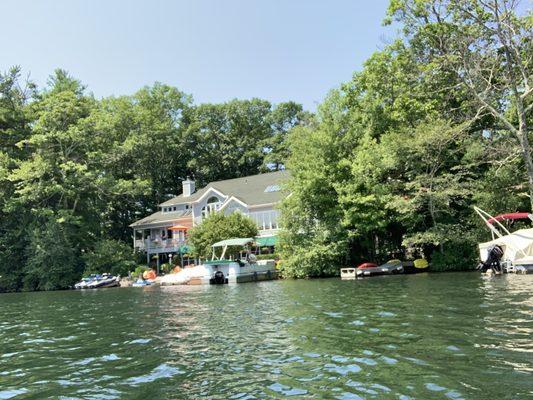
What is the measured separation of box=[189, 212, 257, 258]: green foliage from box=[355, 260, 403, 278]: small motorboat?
466 inches

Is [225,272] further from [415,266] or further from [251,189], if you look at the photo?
[251,189]

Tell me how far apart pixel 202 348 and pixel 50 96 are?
49.5 meters

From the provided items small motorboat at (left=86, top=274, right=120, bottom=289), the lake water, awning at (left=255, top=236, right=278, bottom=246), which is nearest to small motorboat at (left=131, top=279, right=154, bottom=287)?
small motorboat at (left=86, top=274, right=120, bottom=289)

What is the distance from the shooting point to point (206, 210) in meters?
54.8

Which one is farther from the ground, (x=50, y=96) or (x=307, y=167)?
(x=50, y=96)

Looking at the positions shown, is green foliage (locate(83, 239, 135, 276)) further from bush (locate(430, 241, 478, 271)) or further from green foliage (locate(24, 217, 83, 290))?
bush (locate(430, 241, 478, 271))

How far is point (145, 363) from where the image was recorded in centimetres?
945

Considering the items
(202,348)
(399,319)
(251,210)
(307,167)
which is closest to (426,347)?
(399,319)

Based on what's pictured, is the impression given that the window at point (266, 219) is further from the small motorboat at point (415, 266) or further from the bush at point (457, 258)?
the bush at point (457, 258)

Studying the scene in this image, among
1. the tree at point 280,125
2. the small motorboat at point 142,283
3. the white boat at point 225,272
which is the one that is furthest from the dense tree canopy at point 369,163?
the tree at point 280,125

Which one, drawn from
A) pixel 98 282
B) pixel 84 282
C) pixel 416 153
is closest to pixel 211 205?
pixel 98 282

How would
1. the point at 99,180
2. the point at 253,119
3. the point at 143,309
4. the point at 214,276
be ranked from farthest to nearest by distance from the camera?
the point at 253,119
the point at 99,180
the point at 214,276
the point at 143,309

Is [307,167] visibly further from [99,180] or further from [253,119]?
[253,119]

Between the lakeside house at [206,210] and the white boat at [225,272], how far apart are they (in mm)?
7275
